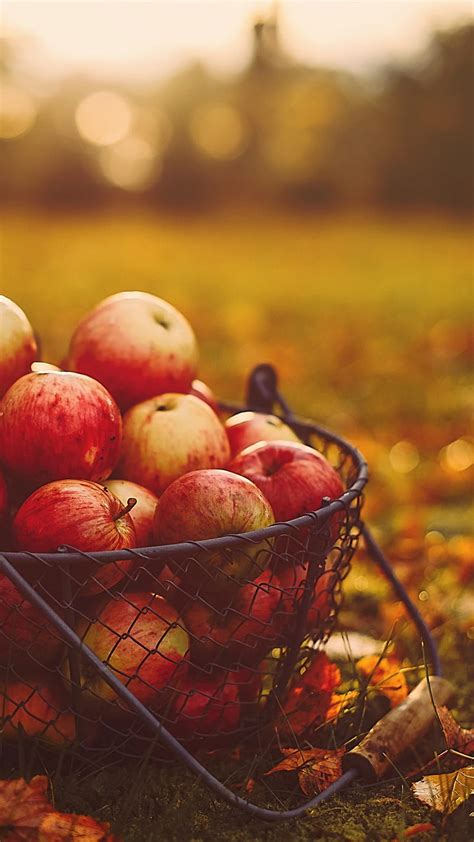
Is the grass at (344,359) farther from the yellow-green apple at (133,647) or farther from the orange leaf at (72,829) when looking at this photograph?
the yellow-green apple at (133,647)

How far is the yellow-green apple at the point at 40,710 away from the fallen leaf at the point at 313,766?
0.42 m

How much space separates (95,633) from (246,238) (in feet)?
42.5

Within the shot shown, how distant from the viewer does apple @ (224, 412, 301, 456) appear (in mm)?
2393

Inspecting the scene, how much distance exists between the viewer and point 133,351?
238cm

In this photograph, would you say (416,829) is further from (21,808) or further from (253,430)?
(253,430)

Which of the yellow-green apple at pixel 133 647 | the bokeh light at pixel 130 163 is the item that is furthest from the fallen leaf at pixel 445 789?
the bokeh light at pixel 130 163

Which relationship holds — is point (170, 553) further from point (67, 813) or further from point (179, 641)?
point (67, 813)

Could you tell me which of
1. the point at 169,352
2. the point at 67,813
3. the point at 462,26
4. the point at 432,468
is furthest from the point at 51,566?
the point at 462,26

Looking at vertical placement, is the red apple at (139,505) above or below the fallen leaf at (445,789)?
above

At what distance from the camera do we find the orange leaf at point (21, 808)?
169 cm

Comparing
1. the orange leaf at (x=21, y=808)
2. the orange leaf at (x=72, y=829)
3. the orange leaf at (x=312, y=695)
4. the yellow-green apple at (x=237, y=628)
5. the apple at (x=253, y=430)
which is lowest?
the orange leaf at (x=312, y=695)

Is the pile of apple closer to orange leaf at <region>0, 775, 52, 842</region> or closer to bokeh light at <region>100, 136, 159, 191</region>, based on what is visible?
orange leaf at <region>0, 775, 52, 842</region>

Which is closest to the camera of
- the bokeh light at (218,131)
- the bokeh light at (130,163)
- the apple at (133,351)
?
the apple at (133,351)

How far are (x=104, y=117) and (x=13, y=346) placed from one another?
687 inches
